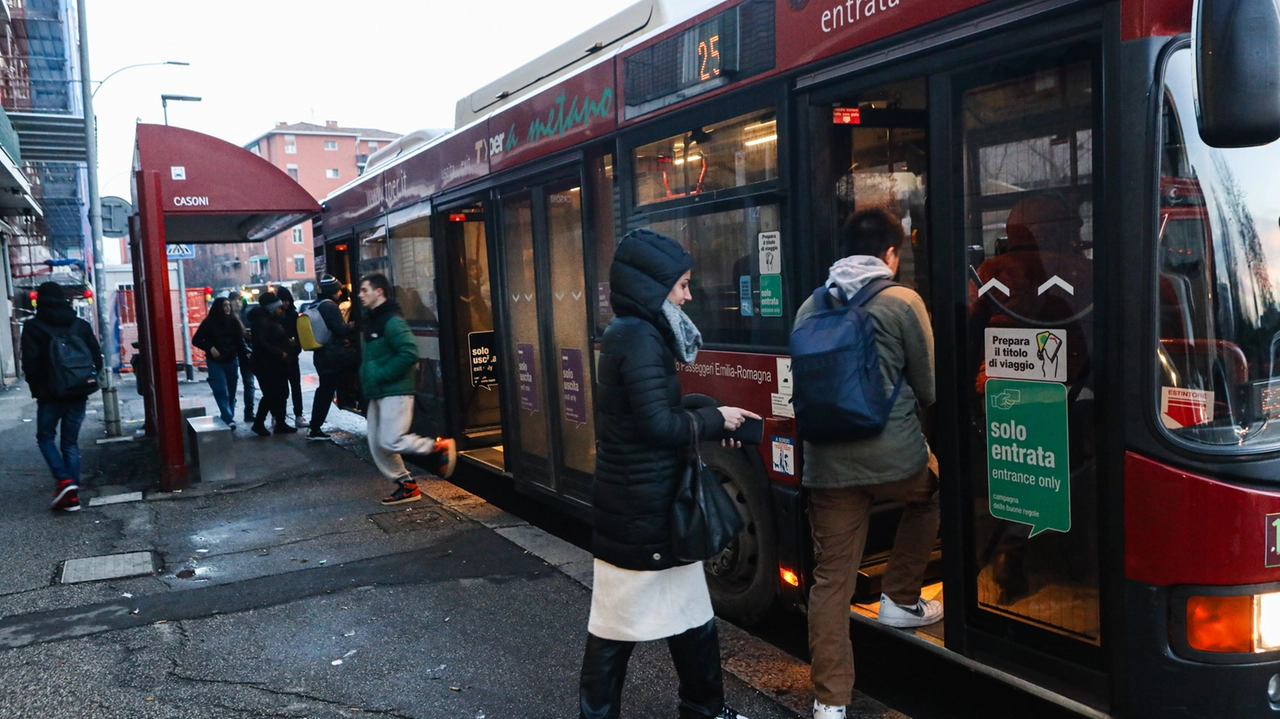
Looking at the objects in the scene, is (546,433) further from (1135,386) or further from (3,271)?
(3,271)

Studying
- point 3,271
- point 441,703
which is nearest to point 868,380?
point 441,703

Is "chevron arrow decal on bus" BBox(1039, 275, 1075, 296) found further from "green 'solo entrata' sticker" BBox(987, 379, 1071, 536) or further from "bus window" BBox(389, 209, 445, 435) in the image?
"bus window" BBox(389, 209, 445, 435)

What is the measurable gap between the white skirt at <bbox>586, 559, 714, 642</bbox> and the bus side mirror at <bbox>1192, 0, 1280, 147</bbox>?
2.06 m

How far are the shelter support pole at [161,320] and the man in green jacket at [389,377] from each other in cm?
228

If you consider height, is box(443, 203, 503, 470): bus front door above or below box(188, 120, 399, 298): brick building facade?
below

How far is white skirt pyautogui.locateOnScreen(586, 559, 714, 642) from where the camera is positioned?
3.32 metres

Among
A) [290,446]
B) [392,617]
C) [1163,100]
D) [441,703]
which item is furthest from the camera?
[290,446]

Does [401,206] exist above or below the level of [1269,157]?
above

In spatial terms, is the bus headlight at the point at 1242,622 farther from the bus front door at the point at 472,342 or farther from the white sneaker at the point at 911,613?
the bus front door at the point at 472,342

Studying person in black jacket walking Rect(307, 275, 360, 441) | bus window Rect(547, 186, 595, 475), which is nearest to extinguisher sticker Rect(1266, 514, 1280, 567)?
bus window Rect(547, 186, 595, 475)

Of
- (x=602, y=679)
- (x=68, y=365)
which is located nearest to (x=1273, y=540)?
(x=602, y=679)

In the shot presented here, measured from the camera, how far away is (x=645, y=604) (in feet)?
10.9

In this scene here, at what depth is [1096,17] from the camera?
9.58 feet

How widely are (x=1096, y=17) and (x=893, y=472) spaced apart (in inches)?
63.6
